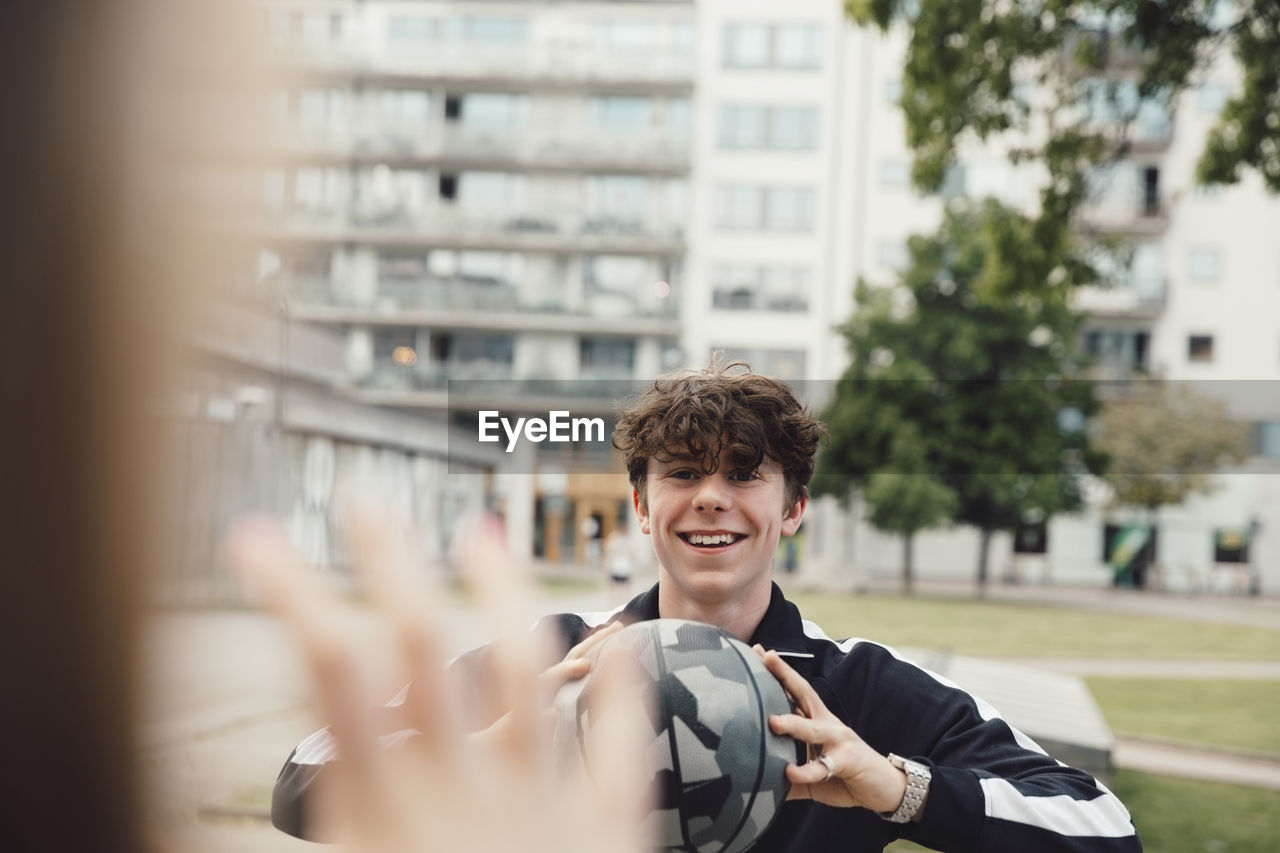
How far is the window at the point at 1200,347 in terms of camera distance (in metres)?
39.3

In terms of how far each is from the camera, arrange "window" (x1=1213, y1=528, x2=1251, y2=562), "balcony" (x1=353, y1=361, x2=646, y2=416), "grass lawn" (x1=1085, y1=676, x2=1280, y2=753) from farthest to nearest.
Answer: "window" (x1=1213, y1=528, x2=1251, y2=562), "balcony" (x1=353, y1=361, x2=646, y2=416), "grass lawn" (x1=1085, y1=676, x2=1280, y2=753)

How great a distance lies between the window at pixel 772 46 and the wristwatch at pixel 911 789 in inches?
1546

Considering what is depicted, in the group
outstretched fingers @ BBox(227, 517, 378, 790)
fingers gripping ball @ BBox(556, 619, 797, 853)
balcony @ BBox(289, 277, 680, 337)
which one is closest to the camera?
outstretched fingers @ BBox(227, 517, 378, 790)

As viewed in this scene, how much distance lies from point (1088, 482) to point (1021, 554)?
5000 millimetres

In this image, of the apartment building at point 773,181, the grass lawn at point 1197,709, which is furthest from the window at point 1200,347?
the grass lawn at point 1197,709

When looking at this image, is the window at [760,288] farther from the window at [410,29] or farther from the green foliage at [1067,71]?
the green foliage at [1067,71]

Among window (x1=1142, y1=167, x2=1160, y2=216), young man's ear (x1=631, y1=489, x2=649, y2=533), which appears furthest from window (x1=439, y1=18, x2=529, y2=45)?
young man's ear (x1=631, y1=489, x2=649, y2=533)

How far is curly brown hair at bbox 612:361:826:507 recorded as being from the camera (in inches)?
91.4

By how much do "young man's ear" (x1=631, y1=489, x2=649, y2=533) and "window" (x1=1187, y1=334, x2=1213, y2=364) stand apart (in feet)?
136

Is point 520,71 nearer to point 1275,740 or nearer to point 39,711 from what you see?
point 1275,740

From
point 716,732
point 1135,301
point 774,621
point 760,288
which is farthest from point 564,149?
point 716,732

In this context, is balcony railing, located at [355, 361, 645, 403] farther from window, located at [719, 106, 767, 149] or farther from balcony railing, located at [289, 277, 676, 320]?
window, located at [719, 106, 767, 149]

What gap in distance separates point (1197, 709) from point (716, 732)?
45.6 ft

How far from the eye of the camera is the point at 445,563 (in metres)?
0.66
